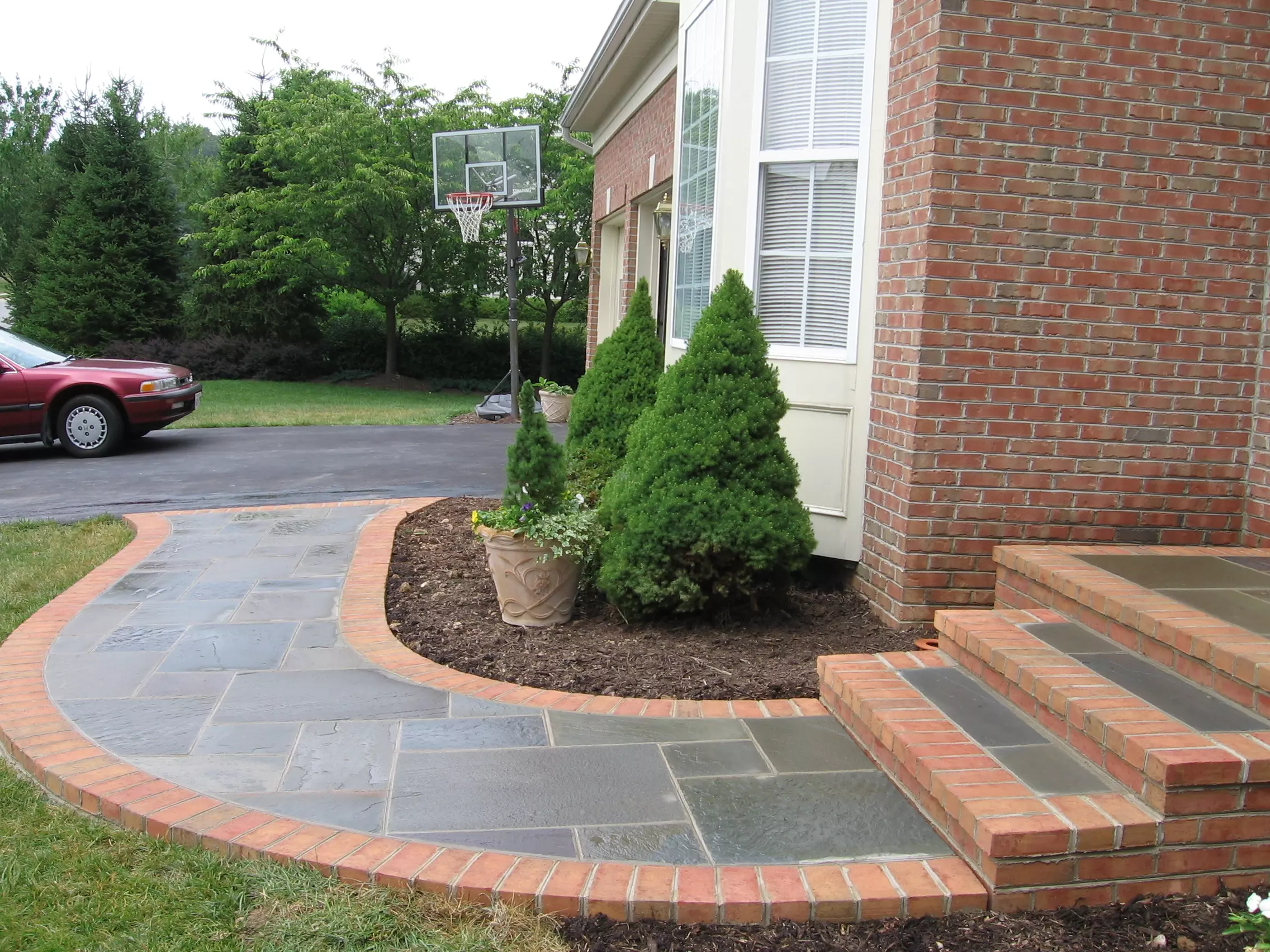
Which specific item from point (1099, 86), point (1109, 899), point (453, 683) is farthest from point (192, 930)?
point (1099, 86)

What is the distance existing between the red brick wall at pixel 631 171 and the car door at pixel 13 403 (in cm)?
641

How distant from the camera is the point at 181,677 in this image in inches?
162

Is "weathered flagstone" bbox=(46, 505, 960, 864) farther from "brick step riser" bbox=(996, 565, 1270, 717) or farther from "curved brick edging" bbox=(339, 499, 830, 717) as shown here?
"brick step riser" bbox=(996, 565, 1270, 717)

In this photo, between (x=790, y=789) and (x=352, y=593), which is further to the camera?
(x=352, y=593)

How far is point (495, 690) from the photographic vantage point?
13.2 ft

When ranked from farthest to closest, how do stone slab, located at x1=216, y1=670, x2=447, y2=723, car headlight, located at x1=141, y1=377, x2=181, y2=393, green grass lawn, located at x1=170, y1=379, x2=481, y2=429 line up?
green grass lawn, located at x1=170, y1=379, x2=481, y2=429 < car headlight, located at x1=141, y1=377, x2=181, y2=393 < stone slab, located at x1=216, y1=670, x2=447, y2=723

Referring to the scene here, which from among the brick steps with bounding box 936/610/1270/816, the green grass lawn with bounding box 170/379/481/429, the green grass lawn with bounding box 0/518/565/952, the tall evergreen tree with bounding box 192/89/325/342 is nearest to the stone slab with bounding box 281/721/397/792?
the green grass lawn with bounding box 0/518/565/952

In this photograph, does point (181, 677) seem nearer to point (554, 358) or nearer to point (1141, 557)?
point (1141, 557)

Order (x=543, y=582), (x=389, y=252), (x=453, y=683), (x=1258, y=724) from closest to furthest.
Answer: (x=1258, y=724) < (x=453, y=683) < (x=543, y=582) < (x=389, y=252)

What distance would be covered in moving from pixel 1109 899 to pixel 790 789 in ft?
2.99

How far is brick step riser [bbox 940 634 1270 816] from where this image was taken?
2.68 m

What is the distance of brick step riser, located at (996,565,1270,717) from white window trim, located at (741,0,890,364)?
4.91 ft

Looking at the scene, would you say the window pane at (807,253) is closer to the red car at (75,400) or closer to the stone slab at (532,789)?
the stone slab at (532,789)

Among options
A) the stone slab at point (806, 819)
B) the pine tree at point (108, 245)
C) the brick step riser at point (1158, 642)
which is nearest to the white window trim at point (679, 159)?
the brick step riser at point (1158, 642)
